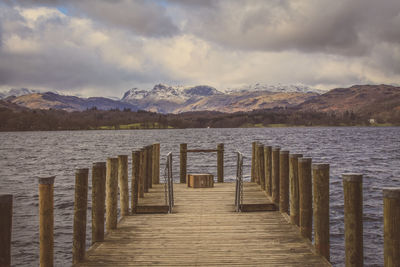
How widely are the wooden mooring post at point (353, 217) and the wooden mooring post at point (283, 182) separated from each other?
4.22 meters

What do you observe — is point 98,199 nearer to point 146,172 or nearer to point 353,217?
point 353,217

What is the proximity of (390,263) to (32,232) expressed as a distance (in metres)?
16.1

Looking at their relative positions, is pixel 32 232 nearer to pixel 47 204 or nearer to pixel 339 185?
pixel 47 204

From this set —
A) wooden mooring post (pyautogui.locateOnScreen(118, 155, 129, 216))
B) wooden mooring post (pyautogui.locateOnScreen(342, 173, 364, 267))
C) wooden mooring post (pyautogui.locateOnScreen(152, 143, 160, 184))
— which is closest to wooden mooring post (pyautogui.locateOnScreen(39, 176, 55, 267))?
wooden mooring post (pyautogui.locateOnScreen(118, 155, 129, 216))

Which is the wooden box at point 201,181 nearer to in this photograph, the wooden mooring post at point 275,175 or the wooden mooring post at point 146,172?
the wooden mooring post at point 146,172

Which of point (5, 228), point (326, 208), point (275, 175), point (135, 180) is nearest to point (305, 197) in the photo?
point (326, 208)

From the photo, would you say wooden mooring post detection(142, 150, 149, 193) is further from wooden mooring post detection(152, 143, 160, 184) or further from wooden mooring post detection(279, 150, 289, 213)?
wooden mooring post detection(279, 150, 289, 213)

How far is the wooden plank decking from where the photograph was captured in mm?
6684

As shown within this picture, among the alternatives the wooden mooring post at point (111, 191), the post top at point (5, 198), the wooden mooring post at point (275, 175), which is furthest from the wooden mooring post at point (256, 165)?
the post top at point (5, 198)

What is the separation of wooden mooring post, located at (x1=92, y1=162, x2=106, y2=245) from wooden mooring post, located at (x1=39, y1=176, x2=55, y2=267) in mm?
1322

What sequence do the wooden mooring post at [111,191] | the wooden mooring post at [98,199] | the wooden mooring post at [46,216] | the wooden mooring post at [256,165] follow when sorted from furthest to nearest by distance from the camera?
the wooden mooring post at [256,165] < the wooden mooring post at [111,191] < the wooden mooring post at [98,199] < the wooden mooring post at [46,216]

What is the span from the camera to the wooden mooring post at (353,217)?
5.93 meters

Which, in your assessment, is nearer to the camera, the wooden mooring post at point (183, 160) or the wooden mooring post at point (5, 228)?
the wooden mooring post at point (5, 228)

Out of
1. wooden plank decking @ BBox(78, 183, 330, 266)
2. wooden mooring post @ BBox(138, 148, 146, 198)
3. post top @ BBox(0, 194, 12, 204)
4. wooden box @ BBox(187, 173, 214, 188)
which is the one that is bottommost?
wooden plank decking @ BBox(78, 183, 330, 266)
